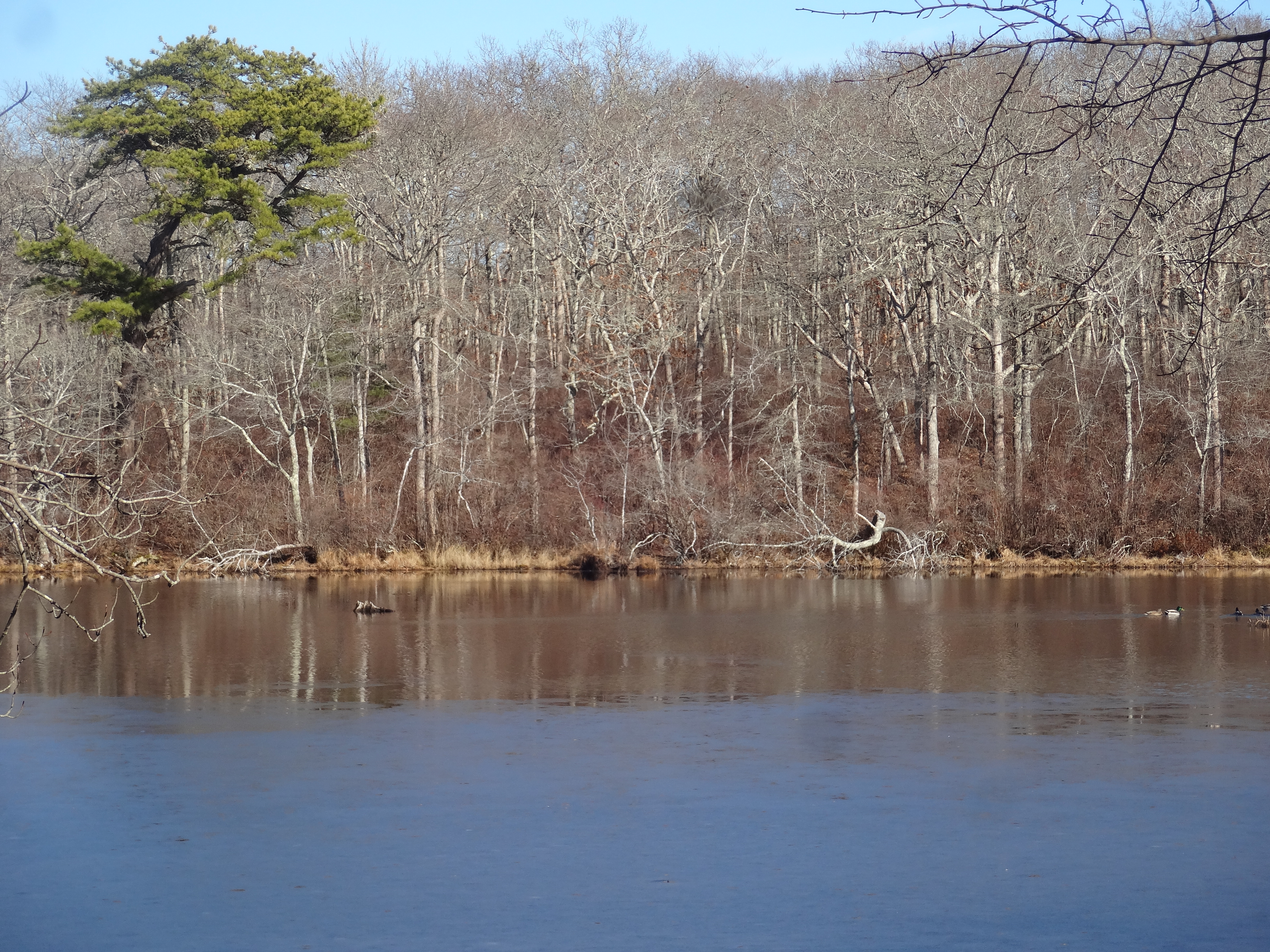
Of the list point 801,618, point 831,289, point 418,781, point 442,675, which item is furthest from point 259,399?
point 418,781

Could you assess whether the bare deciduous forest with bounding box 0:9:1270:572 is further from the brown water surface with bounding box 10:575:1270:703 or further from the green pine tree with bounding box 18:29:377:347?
the brown water surface with bounding box 10:575:1270:703

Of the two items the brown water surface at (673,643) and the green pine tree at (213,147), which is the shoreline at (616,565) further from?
the green pine tree at (213,147)

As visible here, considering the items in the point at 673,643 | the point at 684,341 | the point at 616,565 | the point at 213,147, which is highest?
the point at 213,147

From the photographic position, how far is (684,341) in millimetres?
44719

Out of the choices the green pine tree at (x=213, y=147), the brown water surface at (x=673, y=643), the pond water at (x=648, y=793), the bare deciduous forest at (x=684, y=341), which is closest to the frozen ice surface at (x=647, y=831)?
the pond water at (x=648, y=793)

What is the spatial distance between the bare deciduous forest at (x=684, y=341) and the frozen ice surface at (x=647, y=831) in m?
17.7

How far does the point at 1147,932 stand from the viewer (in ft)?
23.1

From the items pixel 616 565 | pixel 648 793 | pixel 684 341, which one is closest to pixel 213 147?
pixel 616 565

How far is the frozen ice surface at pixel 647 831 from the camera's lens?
727 cm

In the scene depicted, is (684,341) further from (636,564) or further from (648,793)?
(648,793)

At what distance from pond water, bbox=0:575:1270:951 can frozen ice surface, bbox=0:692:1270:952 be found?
3 cm

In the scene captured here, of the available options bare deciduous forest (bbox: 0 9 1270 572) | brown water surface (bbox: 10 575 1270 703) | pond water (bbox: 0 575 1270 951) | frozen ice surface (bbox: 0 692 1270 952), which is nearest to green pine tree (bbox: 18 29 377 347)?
bare deciduous forest (bbox: 0 9 1270 572)

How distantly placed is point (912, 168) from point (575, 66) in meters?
19.9

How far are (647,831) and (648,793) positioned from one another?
3.49 feet
